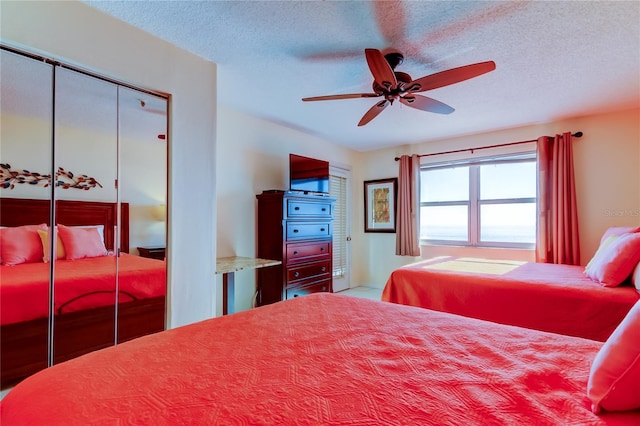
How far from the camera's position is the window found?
12.9ft

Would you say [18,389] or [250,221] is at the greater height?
[250,221]

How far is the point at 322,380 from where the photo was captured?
905 millimetres

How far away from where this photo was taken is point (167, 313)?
2102 millimetres

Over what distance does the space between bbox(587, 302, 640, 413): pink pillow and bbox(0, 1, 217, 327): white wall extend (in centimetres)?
218

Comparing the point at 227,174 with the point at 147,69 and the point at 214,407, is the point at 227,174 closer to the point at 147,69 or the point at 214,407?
the point at 147,69

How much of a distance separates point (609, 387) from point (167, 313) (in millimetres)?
2249

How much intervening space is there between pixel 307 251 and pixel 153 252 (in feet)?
6.15

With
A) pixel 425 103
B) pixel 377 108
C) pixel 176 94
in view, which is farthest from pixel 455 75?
pixel 176 94

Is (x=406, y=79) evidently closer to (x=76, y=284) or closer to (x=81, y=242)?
(x=81, y=242)

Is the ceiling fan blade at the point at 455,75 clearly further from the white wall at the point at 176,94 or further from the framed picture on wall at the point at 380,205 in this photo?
the framed picture on wall at the point at 380,205

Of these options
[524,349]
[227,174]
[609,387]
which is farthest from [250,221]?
[609,387]

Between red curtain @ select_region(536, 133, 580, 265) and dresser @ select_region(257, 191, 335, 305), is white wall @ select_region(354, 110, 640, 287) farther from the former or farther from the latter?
dresser @ select_region(257, 191, 335, 305)

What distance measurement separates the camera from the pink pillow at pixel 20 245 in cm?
154

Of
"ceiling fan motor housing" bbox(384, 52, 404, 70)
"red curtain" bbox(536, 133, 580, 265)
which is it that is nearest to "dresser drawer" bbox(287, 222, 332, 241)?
"ceiling fan motor housing" bbox(384, 52, 404, 70)
